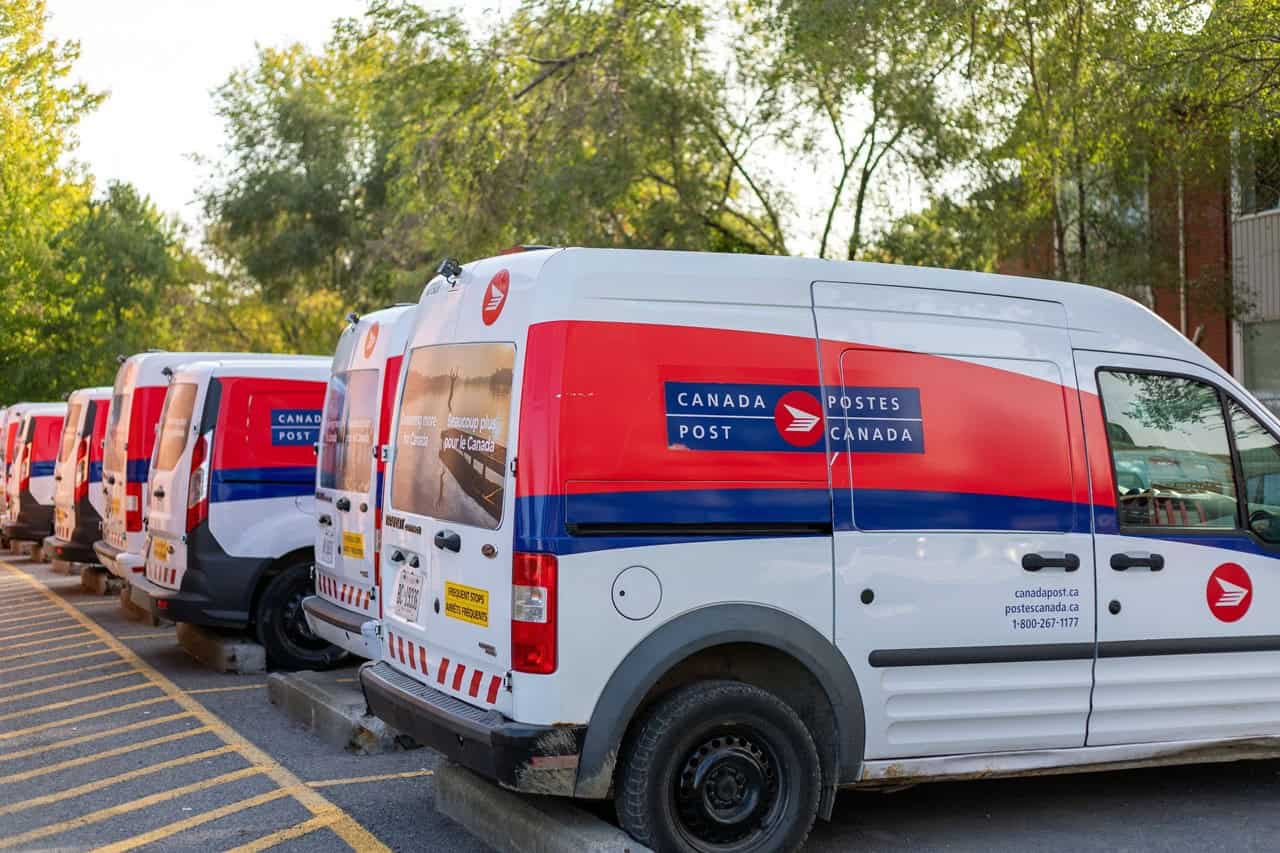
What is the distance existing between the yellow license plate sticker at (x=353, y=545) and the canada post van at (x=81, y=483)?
632 cm

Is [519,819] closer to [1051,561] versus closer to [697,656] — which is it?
[697,656]

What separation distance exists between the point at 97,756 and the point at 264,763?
1.02 m

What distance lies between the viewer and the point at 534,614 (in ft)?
16.4

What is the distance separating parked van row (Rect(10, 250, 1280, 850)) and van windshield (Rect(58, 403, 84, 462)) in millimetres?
10635

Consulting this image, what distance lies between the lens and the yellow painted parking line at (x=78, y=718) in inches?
330

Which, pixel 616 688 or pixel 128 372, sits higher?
pixel 128 372

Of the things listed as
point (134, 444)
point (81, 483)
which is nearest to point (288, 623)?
point (134, 444)

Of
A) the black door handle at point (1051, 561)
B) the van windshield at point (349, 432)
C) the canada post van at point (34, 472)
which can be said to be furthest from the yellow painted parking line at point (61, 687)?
the canada post van at point (34, 472)

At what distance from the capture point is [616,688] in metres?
5.05

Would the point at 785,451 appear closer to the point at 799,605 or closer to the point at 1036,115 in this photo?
the point at 799,605

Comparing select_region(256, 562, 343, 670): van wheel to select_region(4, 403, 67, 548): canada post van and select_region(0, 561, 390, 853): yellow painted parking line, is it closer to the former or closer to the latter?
select_region(0, 561, 390, 853): yellow painted parking line

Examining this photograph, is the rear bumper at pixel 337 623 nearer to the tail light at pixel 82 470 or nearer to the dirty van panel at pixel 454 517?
the dirty van panel at pixel 454 517

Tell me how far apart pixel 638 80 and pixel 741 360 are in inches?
582

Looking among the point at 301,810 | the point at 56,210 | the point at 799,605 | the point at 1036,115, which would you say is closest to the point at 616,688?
the point at 799,605
